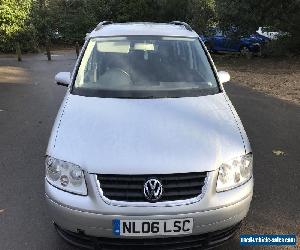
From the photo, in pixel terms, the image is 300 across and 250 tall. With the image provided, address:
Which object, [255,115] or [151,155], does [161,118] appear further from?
[255,115]

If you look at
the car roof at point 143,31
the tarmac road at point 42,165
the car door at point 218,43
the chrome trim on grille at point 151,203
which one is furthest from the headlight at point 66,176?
the car door at point 218,43

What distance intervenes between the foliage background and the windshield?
37.8 feet

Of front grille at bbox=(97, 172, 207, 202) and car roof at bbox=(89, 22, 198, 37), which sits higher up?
car roof at bbox=(89, 22, 198, 37)

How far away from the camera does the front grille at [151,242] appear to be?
3244mm

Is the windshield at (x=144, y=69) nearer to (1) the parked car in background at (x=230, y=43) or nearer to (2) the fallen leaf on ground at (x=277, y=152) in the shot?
(2) the fallen leaf on ground at (x=277, y=152)

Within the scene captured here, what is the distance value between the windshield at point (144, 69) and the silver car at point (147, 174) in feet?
0.94

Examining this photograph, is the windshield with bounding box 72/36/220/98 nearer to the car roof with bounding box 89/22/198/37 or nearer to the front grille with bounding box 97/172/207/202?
the car roof with bounding box 89/22/198/37

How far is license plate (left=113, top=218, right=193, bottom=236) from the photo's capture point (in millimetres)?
3127

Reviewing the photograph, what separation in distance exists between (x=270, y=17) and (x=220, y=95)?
13522 millimetres

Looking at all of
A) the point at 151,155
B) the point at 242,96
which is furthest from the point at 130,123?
the point at 242,96

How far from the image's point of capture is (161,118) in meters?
3.78

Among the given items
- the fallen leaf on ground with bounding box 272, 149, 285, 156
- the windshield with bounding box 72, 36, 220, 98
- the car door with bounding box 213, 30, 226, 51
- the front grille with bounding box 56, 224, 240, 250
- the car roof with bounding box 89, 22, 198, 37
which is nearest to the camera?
the front grille with bounding box 56, 224, 240, 250

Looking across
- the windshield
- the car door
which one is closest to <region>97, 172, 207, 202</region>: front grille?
the windshield

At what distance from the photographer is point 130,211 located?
312cm
